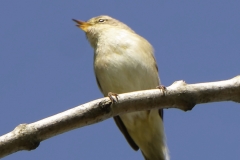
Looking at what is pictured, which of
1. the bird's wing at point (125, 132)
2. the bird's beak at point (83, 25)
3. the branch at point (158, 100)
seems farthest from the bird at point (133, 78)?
the branch at point (158, 100)

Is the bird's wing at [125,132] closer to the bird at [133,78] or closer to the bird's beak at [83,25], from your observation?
the bird at [133,78]

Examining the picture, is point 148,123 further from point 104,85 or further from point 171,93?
point 171,93

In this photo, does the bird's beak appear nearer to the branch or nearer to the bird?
the bird

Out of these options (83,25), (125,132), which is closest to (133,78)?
(125,132)

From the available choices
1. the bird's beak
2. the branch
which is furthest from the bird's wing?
the branch

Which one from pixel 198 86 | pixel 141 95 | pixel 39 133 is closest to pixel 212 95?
pixel 198 86

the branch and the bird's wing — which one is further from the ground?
the bird's wing

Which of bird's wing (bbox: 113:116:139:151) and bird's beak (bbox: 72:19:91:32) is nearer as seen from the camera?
bird's wing (bbox: 113:116:139:151)

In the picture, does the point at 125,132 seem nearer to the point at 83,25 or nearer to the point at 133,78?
the point at 133,78

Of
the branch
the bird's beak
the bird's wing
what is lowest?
the branch
